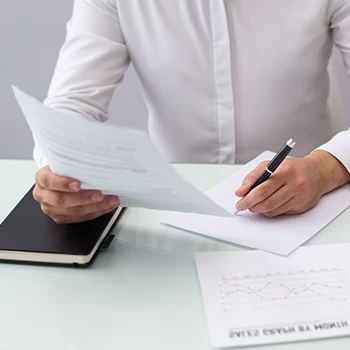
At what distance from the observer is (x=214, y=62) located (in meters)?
1.14

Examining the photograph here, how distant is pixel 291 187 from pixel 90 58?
520 mm

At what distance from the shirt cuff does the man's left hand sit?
Answer: 0.02 metres

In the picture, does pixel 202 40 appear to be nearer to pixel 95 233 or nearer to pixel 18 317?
pixel 95 233

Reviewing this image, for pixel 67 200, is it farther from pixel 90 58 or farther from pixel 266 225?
pixel 90 58

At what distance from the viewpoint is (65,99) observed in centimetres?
107

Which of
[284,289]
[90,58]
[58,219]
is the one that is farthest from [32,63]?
[284,289]

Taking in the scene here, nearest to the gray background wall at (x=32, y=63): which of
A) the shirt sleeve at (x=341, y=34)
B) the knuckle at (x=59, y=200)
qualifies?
the shirt sleeve at (x=341, y=34)

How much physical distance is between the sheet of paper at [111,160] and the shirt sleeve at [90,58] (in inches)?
15.3

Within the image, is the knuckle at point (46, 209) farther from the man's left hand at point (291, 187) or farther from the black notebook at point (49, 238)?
the man's left hand at point (291, 187)

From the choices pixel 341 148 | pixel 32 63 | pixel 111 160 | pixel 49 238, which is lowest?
pixel 32 63

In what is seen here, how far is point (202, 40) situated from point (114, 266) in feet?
1.89

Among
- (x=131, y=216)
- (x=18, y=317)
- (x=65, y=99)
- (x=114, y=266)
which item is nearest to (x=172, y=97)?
(x=65, y=99)

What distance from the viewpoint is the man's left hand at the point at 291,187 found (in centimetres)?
81

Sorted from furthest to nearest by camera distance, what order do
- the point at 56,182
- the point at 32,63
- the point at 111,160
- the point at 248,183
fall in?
the point at 32,63 → the point at 248,183 → the point at 56,182 → the point at 111,160
